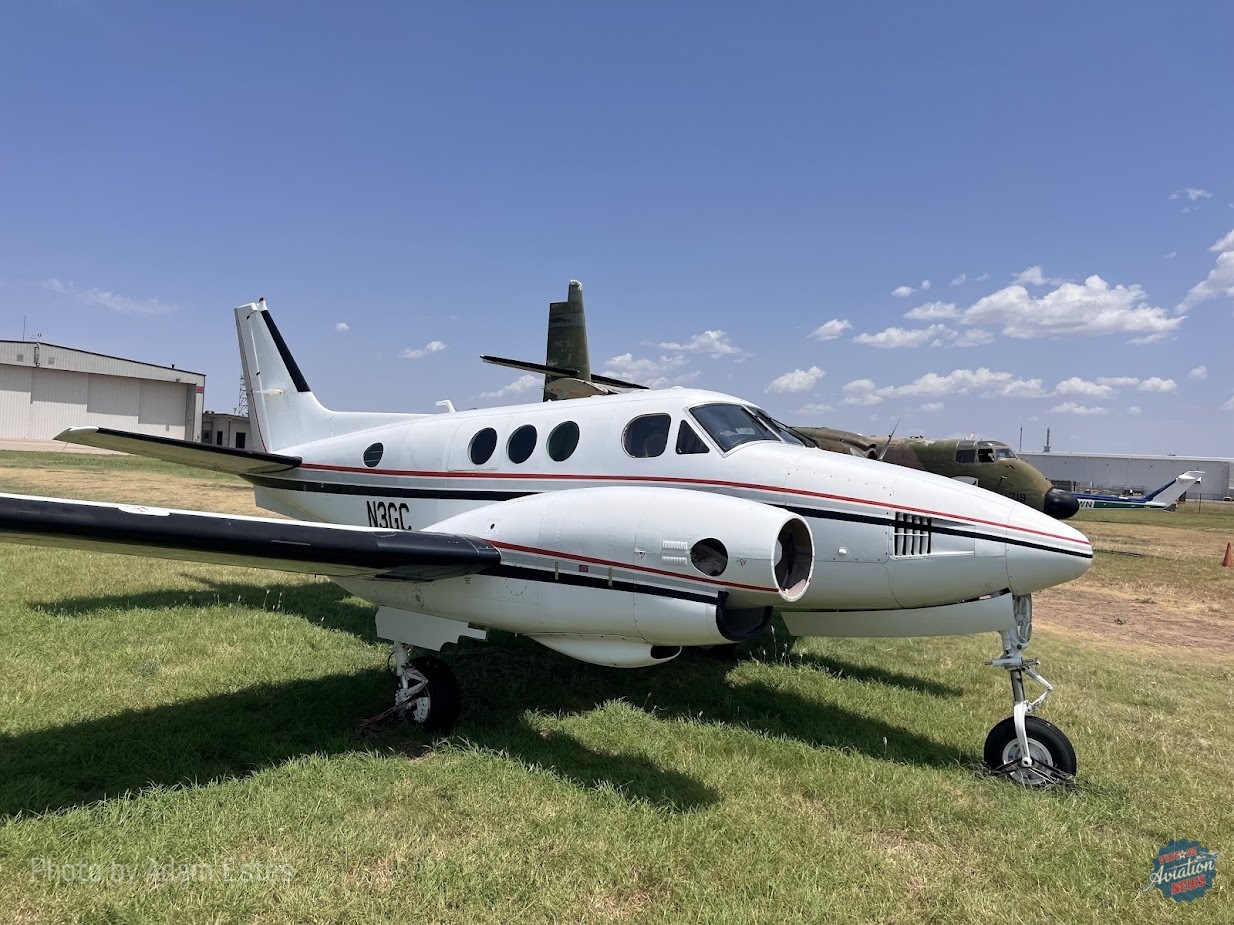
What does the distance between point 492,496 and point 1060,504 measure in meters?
13.3

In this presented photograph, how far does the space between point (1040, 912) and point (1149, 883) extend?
32.6 inches

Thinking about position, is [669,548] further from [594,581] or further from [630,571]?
[594,581]

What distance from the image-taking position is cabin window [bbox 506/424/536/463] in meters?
7.00

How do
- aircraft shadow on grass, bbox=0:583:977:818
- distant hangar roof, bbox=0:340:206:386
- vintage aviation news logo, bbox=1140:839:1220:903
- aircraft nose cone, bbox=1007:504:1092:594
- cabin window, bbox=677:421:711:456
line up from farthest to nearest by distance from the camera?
distant hangar roof, bbox=0:340:206:386
cabin window, bbox=677:421:711:456
aircraft nose cone, bbox=1007:504:1092:594
aircraft shadow on grass, bbox=0:583:977:818
vintage aviation news logo, bbox=1140:839:1220:903

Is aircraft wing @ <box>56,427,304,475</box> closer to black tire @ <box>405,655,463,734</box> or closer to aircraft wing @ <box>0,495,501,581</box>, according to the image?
aircraft wing @ <box>0,495,501,581</box>

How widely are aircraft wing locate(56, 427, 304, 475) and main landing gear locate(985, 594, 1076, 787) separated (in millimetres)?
7675

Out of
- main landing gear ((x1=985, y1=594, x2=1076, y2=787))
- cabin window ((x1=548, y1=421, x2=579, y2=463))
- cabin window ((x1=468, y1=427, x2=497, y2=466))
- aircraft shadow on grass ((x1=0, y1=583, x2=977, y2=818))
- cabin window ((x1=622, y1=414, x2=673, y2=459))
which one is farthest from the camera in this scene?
cabin window ((x1=468, y1=427, x2=497, y2=466))

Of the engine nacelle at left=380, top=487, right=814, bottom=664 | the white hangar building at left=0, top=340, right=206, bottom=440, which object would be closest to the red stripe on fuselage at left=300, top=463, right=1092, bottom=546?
the engine nacelle at left=380, top=487, right=814, bottom=664

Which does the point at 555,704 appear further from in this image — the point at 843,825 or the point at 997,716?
the point at 997,716

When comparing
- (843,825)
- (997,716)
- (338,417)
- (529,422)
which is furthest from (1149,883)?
(338,417)

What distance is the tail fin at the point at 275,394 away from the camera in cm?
1014

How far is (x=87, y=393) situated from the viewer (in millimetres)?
58250

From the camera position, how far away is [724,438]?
610cm

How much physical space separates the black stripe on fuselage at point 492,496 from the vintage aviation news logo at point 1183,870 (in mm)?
1817
